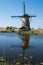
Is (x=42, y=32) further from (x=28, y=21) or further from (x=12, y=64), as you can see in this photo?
(x=12, y=64)

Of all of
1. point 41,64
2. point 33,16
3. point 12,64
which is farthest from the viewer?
point 33,16

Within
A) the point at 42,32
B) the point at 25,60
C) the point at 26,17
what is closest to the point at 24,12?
the point at 26,17

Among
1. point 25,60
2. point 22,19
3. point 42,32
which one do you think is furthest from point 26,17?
point 25,60

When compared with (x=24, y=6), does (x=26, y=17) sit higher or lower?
lower

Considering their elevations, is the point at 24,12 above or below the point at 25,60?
above

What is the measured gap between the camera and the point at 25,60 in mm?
10070

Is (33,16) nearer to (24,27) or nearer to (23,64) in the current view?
(24,27)

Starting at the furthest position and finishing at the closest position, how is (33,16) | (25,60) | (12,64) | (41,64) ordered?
(33,16) < (25,60) < (41,64) < (12,64)

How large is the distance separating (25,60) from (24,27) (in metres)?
25.6

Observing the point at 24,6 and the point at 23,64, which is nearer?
the point at 23,64

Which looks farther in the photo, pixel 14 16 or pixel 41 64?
pixel 14 16

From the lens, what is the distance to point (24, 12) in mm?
35781

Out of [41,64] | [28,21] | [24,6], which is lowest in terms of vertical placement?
[41,64]

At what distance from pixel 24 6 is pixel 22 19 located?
8.76 ft
